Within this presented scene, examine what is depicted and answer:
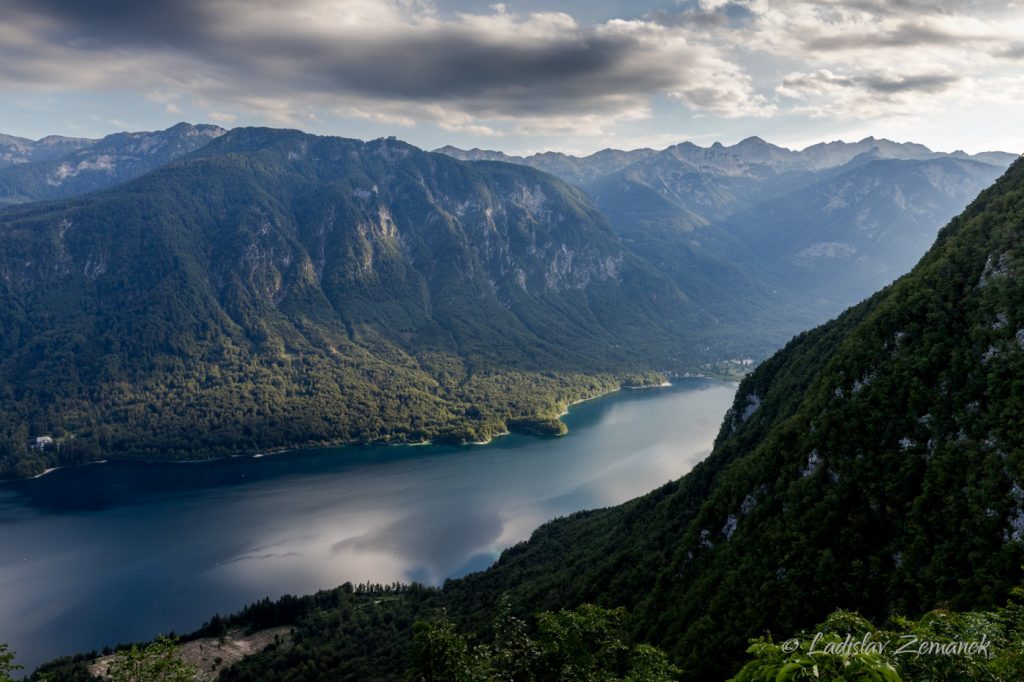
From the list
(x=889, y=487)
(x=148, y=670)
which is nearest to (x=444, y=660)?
(x=148, y=670)

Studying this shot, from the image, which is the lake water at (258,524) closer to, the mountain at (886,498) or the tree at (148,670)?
the mountain at (886,498)

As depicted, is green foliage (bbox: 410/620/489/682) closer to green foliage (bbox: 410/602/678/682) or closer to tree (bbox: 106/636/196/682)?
green foliage (bbox: 410/602/678/682)

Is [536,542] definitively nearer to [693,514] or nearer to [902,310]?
[693,514]

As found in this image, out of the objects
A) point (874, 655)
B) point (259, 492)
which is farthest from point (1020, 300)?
point (259, 492)

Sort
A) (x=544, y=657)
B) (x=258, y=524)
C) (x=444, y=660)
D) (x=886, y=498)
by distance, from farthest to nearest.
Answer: (x=258, y=524), (x=886, y=498), (x=544, y=657), (x=444, y=660)

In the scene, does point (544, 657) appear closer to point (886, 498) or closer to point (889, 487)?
point (886, 498)

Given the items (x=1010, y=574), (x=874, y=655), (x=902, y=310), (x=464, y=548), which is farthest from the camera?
(x=464, y=548)

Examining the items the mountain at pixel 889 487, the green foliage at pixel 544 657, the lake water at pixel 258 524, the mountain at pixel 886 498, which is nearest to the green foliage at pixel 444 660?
the green foliage at pixel 544 657

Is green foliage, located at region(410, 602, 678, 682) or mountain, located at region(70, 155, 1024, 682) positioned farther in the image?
mountain, located at region(70, 155, 1024, 682)

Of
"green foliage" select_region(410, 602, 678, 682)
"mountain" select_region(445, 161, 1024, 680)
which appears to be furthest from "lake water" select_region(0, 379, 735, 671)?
"green foliage" select_region(410, 602, 678, 682)
